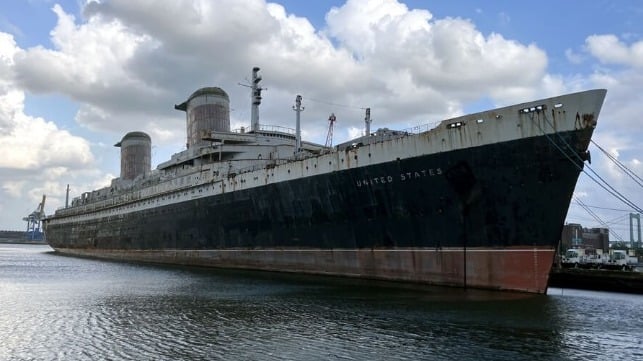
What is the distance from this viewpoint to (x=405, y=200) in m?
20.1

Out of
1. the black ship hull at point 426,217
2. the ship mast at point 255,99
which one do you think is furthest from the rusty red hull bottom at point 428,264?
the ship mast at point 255,99

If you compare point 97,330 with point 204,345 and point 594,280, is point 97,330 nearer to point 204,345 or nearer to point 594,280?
point 204,345

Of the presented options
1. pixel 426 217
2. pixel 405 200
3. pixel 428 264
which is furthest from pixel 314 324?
pixel 405 200

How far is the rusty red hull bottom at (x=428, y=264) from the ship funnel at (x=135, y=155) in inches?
1133

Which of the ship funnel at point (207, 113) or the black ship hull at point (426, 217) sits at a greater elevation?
the ship funnel at point (207, 113)

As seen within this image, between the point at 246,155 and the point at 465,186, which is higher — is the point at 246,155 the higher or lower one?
the higher one

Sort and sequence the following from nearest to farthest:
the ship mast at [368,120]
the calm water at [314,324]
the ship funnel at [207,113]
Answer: the calm water at [314,324]
the ship mast at [368,120]
the ship funnel at [207,113]

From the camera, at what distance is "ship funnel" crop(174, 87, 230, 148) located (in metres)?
38.5

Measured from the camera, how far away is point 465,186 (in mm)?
18578

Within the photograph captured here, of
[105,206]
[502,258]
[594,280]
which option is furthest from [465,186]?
[105,206]

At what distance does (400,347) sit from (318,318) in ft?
11.8

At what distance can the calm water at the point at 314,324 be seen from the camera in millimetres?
9828

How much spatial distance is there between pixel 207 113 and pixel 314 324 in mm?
28896

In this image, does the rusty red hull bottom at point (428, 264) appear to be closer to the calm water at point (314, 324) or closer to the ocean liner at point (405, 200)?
the ocean liner at point (405, 200)
